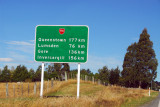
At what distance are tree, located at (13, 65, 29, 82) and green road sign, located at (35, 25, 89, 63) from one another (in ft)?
262

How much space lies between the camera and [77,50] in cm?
1458

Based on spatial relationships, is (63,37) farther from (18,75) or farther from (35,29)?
(18,75)

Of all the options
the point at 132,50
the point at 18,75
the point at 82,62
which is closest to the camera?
the point at 82,62

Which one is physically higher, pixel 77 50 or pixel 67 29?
pixel 67 29

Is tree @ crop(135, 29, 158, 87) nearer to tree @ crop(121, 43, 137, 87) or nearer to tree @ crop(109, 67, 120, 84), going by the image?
tree @ crop(121, 43, 137, 87)

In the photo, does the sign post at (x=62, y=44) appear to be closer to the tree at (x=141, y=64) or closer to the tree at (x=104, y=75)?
the tree at (x=141, y=64)

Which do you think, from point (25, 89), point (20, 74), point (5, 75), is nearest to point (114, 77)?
point (20, 74)

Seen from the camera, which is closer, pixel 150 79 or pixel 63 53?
pixel 63 53

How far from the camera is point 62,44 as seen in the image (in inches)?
580

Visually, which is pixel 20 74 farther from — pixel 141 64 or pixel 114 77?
pixel 141 64

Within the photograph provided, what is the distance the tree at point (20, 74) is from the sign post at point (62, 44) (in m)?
79.9

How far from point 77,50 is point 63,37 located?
46.7 inches

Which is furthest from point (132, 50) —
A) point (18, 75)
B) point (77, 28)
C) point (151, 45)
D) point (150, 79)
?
point (77, 28)

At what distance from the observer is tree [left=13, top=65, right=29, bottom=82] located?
303ft
